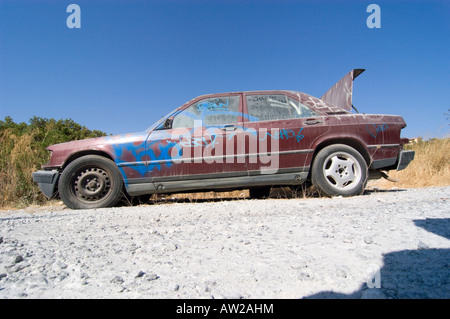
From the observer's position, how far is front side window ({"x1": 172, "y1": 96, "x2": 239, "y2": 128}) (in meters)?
3.57

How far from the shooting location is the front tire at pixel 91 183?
343 centimetres

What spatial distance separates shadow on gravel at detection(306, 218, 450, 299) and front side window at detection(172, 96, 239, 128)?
106 inches

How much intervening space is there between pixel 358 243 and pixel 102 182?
3323 mm

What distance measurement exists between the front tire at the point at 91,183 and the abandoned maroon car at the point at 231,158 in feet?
0.04

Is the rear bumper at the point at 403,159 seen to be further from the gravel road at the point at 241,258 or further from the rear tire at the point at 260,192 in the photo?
the rear tire at the point at 260,192

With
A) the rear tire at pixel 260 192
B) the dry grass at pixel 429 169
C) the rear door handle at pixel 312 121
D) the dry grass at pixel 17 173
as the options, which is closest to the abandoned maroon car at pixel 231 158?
the rear door handle at pixel 312 121

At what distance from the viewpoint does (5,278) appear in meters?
1.14

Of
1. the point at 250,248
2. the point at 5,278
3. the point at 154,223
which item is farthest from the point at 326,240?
the point at 5,278

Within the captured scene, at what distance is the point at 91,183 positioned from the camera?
349 cm

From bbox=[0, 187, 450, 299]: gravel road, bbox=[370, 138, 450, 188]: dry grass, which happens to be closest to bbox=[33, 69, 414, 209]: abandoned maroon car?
bbox=[0, 187, 450, 299]: gravel road
